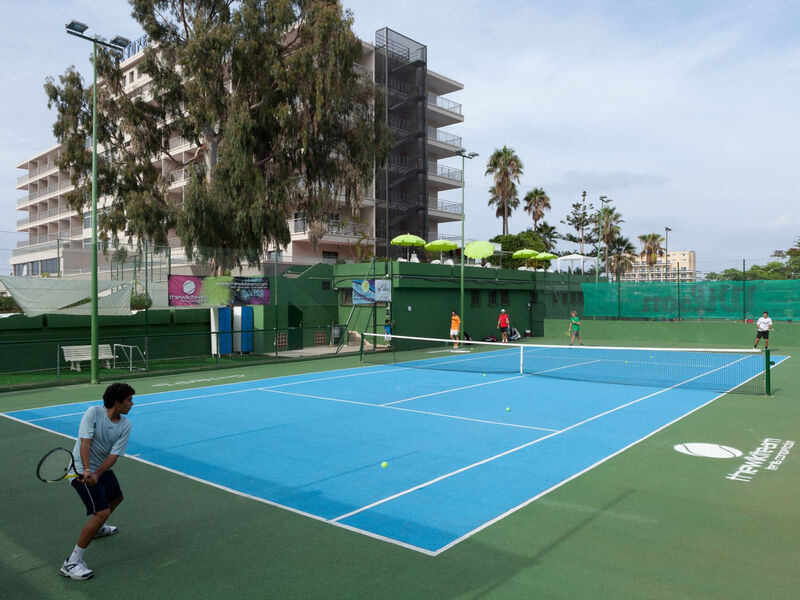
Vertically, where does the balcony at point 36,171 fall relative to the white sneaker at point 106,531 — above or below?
above

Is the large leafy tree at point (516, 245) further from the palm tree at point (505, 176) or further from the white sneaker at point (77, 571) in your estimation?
the white sneaker at point (77, 571)

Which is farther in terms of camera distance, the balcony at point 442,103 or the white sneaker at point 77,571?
the balcony at point 442,103

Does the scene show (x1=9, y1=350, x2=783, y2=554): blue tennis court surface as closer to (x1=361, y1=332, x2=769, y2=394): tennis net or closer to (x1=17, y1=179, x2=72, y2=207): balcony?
(x1=361, y1=332, x2=769, y2=394): tennis net

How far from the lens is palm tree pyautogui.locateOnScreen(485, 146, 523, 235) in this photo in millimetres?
58438

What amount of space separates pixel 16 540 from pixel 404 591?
395cm

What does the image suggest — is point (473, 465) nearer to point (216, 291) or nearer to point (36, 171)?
point (216, 291)

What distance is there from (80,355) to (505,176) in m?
46.5

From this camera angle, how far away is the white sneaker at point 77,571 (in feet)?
16.1

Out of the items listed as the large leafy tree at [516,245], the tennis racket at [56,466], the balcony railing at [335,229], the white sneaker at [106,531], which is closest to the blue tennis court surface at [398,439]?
the white sneaker at [106,531]

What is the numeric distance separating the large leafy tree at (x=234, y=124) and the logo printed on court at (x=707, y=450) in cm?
1963

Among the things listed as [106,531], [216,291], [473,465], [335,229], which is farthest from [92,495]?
[335,229]

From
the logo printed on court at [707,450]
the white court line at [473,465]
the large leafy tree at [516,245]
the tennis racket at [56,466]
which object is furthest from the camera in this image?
the large leafy tree at [516,245]

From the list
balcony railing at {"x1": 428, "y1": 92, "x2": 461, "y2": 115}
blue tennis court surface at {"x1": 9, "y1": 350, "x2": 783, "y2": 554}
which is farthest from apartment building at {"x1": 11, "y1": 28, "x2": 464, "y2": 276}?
blue tennis court surface at {"x1": 9, "y1": 350, "x2": 783, "y2": 554}

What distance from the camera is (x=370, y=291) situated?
26.2 m
